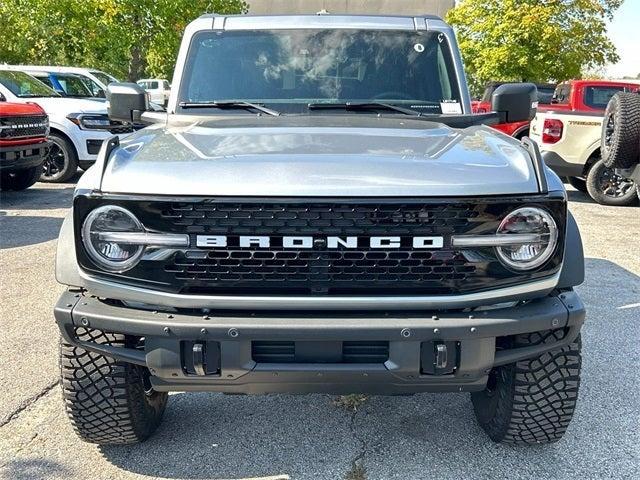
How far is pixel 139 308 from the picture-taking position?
2.38 meters

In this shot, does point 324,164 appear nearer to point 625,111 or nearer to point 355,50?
point 355,50

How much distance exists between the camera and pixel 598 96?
9961 mm

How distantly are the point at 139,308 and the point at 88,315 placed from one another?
0.18 m

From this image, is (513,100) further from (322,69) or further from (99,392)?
(99,392)

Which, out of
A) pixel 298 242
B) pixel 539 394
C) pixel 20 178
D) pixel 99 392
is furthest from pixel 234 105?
pixel 20 178

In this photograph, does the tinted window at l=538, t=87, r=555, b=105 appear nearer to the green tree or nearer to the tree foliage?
the green tree

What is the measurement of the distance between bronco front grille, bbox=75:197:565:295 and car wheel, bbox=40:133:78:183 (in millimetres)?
8882

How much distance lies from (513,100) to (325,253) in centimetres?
190

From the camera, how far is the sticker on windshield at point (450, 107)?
12.0 feet

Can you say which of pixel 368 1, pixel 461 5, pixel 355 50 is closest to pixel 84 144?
pixel 355 50

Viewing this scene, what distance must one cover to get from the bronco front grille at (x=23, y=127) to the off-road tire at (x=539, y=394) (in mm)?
7914

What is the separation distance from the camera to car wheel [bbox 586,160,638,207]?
9555 millimetres

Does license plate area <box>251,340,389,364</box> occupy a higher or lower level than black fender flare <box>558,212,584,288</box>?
lower

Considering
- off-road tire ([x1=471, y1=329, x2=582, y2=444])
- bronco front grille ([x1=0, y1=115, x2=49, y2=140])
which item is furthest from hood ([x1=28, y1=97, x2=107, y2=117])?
off-road tire ([x1=471, y1=329, x2=582, y2=444])
